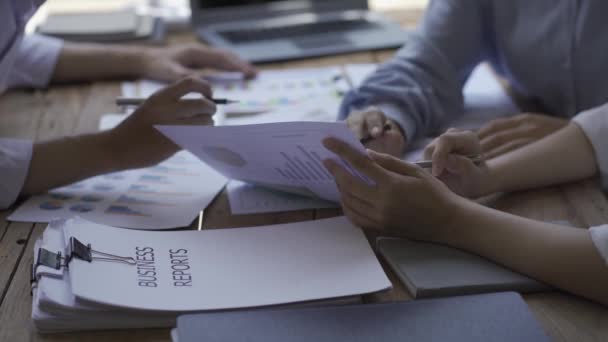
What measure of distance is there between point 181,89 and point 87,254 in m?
0.33

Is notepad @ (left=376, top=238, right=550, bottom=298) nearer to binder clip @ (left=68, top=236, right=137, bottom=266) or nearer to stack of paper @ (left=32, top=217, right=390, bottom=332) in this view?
stack of paper @ (left=32, top=217, right=390, bottom=332)

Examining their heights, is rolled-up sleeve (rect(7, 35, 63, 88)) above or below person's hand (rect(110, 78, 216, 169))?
below

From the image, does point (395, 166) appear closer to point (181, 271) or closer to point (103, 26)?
point (181, 271)

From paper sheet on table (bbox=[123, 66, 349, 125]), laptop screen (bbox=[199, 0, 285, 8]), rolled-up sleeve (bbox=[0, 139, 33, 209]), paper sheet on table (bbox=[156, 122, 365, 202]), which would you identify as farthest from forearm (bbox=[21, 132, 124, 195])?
laptop screen (bbox=[199, 0, 285, 8])

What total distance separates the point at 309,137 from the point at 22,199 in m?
0.44

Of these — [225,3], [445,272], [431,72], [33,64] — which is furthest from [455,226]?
[225,3]

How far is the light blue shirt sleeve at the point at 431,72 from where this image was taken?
46.1 inches

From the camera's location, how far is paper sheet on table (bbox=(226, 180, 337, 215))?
97cm

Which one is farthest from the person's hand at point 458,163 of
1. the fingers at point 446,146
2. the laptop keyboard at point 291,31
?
the laptop keyboard at point 291,31

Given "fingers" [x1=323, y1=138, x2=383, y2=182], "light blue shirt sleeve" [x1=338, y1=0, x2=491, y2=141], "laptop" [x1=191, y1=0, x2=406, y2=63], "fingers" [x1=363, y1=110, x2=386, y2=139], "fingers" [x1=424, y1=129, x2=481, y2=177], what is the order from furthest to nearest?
1. "laptop" [x1=191, y1=0, x2=406, y2=63]
2. "light blue shirt sleeve" [x1=338, y1=0, x2=491, y2=141]
3. "fingers" [x1=363, y1=110, x2=386, y2=139]
4. "fingers" [x1=424, y1=129, x2=481, y2=177]
5. "fingers" [x1=323, y1=138, x2=383, y2=182]

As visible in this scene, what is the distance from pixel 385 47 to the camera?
166cm

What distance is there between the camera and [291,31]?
5.71 ft

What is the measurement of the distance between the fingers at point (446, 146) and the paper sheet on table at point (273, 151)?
13cm

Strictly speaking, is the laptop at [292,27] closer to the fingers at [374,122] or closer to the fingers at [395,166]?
the fingers at [374,122]
